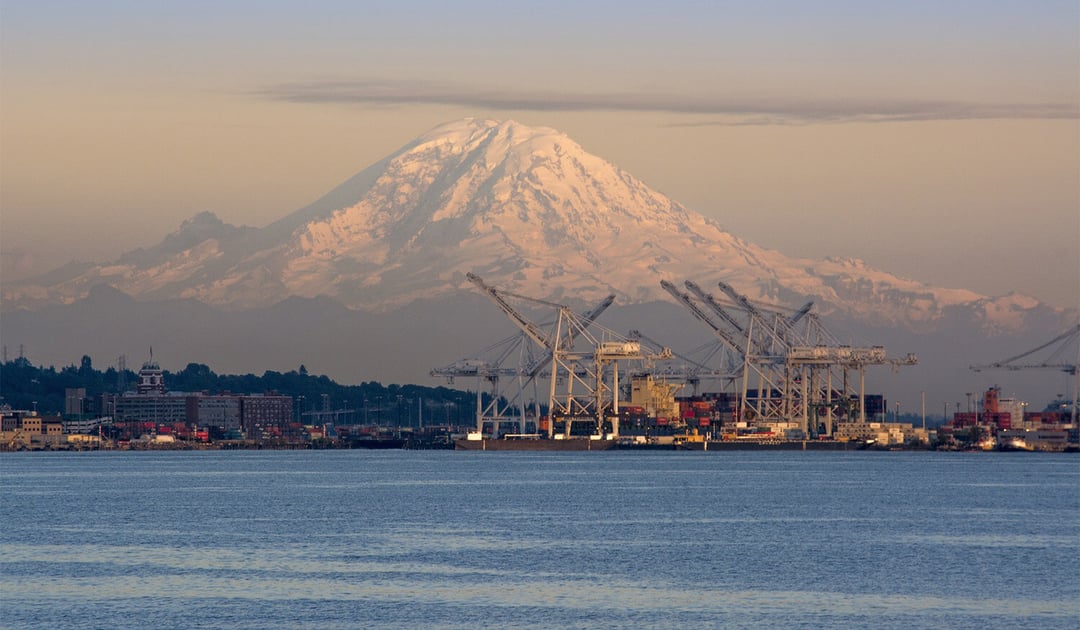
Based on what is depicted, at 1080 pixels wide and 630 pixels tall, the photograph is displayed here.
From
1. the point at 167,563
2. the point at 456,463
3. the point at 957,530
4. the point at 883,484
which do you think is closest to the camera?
the point at 167,563

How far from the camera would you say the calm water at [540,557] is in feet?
157

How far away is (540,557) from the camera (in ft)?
205

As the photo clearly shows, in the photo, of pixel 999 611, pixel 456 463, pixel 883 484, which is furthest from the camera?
pixel 456 463

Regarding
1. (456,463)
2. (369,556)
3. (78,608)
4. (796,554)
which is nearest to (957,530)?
(796,554)

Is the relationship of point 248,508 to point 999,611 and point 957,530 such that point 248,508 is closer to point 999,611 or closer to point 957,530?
point 957,530

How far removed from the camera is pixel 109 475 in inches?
5940

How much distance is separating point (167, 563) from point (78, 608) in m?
11.4

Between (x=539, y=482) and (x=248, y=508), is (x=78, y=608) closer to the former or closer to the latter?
(x=248, y=508)

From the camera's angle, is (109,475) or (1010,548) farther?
(109,475)

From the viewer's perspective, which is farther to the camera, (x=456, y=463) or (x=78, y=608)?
(x=456, y=463)

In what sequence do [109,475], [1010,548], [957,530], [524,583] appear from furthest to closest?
[109,475] → [957,530] → [1010,548] → [524,583]

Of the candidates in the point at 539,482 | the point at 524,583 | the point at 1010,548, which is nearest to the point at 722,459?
the point at 539,482

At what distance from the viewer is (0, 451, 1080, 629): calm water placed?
48.0 metres

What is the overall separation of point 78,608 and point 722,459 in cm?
14976
